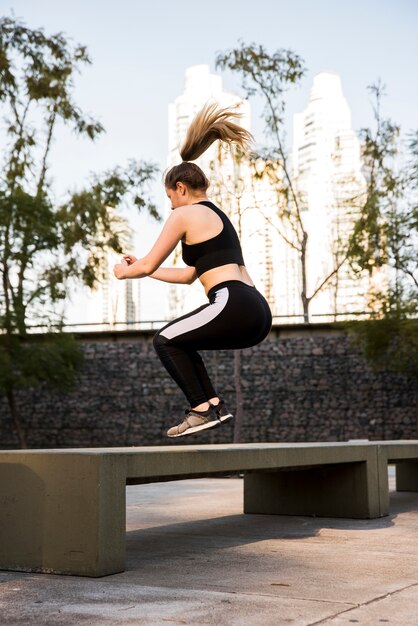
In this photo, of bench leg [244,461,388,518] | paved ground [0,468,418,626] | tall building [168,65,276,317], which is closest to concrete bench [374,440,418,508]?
bench leg [244,461,388,518]

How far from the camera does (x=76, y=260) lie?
25906mm

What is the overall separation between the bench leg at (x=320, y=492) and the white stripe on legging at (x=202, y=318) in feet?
9.37

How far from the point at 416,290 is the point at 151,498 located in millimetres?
15680

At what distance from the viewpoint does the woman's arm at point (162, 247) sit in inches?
158

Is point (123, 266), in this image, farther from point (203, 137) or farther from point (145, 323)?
point (145, 323)

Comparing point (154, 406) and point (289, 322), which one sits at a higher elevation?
point (289, 322)

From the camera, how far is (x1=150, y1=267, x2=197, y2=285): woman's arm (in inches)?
170

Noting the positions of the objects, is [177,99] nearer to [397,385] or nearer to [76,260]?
[76,260]

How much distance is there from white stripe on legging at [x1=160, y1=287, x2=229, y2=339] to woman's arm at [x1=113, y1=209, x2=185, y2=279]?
0.94 feet

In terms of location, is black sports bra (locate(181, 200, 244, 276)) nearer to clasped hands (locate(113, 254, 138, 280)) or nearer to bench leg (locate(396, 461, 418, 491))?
clasped hands (locate(113, 254, 138, 280))

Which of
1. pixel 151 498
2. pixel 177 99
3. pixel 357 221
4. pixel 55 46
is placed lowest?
pixel 151 498

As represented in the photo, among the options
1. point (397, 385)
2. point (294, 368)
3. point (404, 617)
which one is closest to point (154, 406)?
point (294, 368)

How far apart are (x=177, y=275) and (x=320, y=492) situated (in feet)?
10.0

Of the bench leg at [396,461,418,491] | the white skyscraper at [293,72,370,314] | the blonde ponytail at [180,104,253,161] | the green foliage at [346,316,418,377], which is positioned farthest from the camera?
the white skyscraper at [293,72,370,314]
